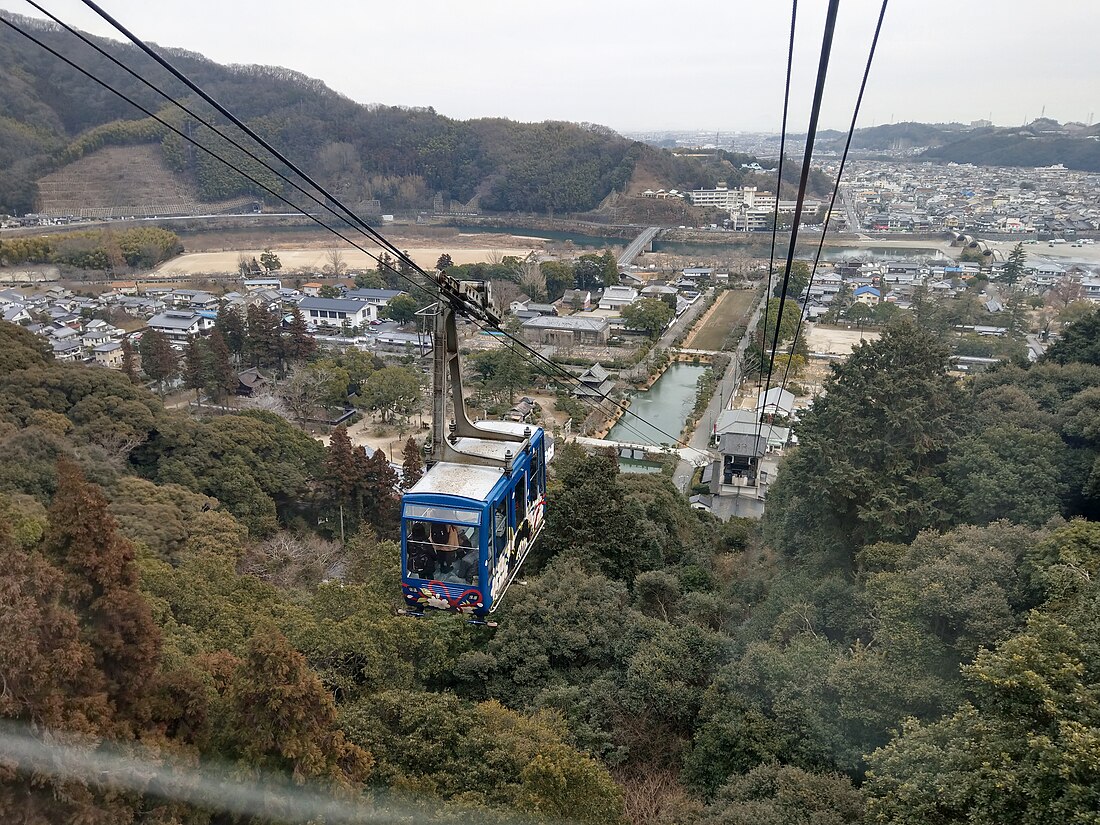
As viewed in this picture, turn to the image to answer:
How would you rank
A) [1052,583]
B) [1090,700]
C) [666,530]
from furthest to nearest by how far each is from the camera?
[666,530], [1052,583], [1090,700]

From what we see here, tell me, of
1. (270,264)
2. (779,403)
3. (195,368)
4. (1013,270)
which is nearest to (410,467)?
(195,368)

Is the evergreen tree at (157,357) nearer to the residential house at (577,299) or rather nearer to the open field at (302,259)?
the residential house at (577,299)

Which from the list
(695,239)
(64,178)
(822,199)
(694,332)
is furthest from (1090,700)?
(64,178)

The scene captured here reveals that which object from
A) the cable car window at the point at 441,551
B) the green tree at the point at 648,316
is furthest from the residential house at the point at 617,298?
the cable car window at the point at 441,551

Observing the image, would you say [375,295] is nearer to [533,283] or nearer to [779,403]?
[533,283]

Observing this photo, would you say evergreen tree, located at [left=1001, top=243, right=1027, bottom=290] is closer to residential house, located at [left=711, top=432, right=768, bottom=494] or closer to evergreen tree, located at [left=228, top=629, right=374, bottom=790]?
residential house, located at [left=711, top=432, right=768, bottom=494]

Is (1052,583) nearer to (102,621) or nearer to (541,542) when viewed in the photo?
(541,542)

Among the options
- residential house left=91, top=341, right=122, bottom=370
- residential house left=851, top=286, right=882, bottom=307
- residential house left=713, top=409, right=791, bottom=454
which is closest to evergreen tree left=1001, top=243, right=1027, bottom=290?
residential house left=851, top=286, right=882, bottom=307
